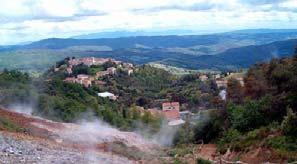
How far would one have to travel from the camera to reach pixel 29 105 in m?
41.4

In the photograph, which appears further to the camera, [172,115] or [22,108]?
[172,115]

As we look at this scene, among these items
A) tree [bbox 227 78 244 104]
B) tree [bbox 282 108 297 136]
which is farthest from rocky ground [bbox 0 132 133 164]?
tree [bbox 227 78 244 104]

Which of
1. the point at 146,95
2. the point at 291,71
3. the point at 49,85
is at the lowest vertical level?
the point at 146,95

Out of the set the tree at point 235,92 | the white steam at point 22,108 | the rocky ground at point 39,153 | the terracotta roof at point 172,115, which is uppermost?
the rocky ground at point 39,153

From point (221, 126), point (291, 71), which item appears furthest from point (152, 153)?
point (291, 71)

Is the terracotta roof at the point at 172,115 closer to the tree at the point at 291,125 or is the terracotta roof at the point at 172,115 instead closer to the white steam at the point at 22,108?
the white steam at the point at 22,108

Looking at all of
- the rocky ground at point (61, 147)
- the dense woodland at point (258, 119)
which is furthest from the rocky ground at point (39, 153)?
the dense woodland at point (258, 119)

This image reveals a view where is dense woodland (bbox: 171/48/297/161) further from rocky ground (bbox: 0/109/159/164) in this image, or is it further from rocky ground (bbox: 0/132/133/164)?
rocky ground (bbox: 0/132/133/164)

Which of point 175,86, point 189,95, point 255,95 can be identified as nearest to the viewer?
point 255,95

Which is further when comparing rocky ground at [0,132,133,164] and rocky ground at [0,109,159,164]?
A: rocky ground at [0,109,159,164]

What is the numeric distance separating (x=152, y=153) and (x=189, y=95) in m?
55.4

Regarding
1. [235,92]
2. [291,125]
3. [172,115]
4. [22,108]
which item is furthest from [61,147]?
[172,115]

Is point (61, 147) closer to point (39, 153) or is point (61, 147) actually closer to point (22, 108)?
point (39, 153)

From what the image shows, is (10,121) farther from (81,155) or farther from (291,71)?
(291,71)
